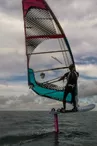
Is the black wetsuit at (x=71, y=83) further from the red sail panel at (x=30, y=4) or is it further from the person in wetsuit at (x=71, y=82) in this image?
the red sail panel at (x=30, y=4)

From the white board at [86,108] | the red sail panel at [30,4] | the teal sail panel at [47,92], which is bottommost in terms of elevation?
the white board at [86,108]

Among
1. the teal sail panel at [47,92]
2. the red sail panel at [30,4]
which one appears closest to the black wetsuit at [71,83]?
the teal sail panel at [47,92]

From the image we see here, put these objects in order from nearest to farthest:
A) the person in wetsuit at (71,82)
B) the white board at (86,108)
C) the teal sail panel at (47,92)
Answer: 1. the person in wetsuit at (71,82)
2. the white board at (86,108)
3. the teal sail panel at (47,92)

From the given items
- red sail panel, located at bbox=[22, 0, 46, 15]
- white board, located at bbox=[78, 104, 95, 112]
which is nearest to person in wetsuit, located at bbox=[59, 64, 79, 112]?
white board, located at bbox=[78, 104, 95, 112]

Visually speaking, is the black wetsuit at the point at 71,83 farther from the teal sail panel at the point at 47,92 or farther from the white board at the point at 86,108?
the teal sail panel at the point at 47,92

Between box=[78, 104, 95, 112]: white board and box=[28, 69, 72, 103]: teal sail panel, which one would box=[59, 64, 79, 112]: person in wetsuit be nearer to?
box=[78, 104, 95, 112]: white board

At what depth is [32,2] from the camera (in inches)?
826

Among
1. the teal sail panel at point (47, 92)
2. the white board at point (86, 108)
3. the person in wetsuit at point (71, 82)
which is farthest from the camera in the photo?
the teal sail panel at point (47, 92)

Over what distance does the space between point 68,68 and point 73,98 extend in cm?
208

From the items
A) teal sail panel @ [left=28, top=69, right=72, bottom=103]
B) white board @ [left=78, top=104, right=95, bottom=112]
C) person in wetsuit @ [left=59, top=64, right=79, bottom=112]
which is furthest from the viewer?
teal sail panel @ [left=28, top=69, right=72, bottom=103]

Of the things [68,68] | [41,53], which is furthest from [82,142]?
[41,53]

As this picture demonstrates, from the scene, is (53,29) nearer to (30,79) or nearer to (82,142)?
(30,79)

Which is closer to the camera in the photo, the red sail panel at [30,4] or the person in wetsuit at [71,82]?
the person in wetsuit at [71,82]

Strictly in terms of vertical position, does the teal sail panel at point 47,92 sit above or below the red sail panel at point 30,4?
below
